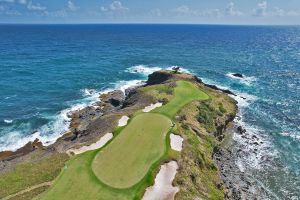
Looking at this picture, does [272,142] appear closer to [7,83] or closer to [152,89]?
[152,89]

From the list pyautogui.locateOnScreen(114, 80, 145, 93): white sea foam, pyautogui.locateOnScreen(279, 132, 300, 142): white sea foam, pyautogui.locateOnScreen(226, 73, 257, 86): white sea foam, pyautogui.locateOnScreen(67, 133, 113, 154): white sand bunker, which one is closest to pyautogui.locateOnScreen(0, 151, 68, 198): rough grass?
pyautogui.locateOnScreen(67, 133, 113, 154): white sand bunker

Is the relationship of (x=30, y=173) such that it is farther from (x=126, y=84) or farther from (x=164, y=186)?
(x=126, y=84)

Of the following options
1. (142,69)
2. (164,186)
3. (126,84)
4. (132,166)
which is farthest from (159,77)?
(164,186)

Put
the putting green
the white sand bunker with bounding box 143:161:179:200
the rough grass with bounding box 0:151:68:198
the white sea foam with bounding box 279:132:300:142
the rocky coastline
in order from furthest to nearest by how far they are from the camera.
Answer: the white sea foam with bounding box 279:132:300:142 < the rocky coastline < the rough grass with bounding box 0:151:68:198 < the putting green < the white sand bunker with bounding box 143:161:179:200

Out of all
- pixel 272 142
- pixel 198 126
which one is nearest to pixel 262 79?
pixel 272 142

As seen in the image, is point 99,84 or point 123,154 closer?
point 123,154

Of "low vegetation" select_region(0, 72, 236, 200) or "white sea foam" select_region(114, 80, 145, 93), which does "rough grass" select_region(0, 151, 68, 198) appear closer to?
"low vegetation" select_region(0, 72, 236, 200)
